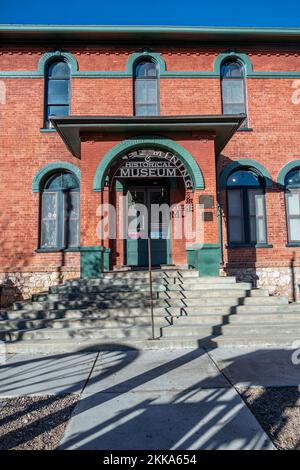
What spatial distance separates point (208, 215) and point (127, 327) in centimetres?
373

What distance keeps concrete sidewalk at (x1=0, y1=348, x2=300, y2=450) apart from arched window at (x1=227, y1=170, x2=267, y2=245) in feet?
17.9

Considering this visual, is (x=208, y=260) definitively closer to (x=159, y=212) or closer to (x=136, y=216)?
(x=159, y=212)

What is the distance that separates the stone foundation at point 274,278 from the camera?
10.3 m

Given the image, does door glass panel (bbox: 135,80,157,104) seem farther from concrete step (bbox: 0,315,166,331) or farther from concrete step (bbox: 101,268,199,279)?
concrete step (bbox: 0,315,166,331)

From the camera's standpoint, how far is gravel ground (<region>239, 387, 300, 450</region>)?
9.88ft

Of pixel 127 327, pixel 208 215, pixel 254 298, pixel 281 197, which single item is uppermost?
pixel 281 197

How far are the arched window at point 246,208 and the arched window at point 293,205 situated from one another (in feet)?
2.75

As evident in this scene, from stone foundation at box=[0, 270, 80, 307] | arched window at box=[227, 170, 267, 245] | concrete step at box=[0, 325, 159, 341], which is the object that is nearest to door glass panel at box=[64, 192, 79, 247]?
stone foundation at box=[0, 270, 80, 307]

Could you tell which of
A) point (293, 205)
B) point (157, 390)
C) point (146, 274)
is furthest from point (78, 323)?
point (293, 205)

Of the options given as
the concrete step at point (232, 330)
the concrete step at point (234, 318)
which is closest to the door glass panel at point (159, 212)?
the concrete step at point (234, 318)

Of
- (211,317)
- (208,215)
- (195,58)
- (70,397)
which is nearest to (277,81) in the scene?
(195,58)

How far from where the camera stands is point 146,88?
11.2 meters

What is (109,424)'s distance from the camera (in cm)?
330
